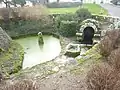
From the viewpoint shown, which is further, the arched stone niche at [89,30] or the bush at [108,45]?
the arched stone niche at [89,30]

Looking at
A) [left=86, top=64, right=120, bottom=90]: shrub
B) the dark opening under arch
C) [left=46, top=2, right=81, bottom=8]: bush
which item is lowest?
the dark opening under arch

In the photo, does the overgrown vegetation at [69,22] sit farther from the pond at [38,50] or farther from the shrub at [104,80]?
the shrub at [104,80]

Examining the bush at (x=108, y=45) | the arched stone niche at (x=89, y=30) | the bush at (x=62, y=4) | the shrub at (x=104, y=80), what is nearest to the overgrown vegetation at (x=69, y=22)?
the arched stone niche at (x=89, y=30)

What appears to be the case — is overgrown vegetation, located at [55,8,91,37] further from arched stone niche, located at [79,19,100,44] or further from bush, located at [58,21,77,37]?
arched stone niche, located at [79,19,100,44]

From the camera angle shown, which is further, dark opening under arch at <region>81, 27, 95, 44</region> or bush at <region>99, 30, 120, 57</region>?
dark opening under arch at <region>81, 27, 95, 44</region>

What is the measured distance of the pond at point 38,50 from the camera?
13.0 metres

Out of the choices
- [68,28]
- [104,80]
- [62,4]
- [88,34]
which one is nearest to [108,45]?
[104,80]

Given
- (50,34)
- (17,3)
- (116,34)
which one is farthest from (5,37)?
(17,3)

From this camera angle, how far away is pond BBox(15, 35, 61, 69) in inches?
510

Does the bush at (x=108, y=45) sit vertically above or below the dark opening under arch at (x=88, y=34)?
above

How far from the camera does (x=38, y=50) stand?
48.1 ft

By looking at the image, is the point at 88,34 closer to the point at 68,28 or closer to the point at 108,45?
the point at 68,28

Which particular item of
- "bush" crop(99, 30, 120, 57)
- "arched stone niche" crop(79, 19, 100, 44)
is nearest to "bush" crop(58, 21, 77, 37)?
"arched stone niche" crop(79, 19, 100, 44)

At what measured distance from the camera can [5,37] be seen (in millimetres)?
14156
